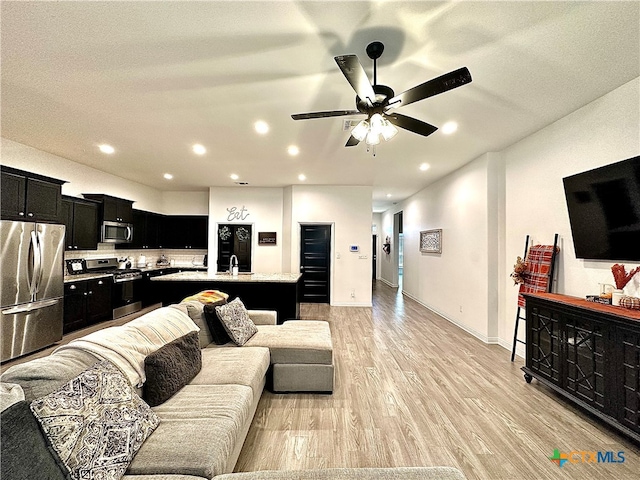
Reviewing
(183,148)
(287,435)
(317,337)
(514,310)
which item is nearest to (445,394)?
(317,337)

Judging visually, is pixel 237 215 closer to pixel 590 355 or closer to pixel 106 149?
pixel 106 149

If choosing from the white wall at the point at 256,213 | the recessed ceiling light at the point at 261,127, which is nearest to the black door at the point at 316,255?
the white wall at the point at 256,213

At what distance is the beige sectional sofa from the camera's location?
49.2 inches

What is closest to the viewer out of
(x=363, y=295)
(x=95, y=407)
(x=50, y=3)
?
(x=95, y=407)

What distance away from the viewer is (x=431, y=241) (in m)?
6.68

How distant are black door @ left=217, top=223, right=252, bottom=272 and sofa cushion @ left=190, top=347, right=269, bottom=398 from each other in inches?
191

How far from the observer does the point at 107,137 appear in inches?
157

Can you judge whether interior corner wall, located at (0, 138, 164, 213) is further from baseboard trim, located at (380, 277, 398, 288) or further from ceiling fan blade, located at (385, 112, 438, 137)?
baseboard trim, located at (380, 277, 398, 288)

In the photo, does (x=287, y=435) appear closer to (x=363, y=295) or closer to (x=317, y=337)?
(x=317, y=337)

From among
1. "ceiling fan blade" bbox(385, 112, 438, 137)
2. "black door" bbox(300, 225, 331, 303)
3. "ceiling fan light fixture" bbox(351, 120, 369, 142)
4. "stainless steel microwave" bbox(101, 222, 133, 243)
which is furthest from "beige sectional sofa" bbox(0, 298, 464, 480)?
"black door" bbox(300, 225, 331, 303)

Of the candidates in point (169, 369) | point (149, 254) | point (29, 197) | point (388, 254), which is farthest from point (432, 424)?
point (388, 254)

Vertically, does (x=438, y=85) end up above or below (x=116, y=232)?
above

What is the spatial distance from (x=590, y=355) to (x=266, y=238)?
637cm

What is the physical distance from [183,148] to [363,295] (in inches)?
195
